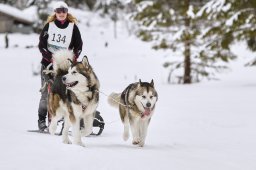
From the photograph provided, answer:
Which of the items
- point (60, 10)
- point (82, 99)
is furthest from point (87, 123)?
point (60, 10)

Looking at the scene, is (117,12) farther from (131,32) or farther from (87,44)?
(87,44)

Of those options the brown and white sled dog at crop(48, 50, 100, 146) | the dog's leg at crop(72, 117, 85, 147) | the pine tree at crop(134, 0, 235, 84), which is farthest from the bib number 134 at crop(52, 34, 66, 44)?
the pine tree at crop(134, 0, 235, 84)

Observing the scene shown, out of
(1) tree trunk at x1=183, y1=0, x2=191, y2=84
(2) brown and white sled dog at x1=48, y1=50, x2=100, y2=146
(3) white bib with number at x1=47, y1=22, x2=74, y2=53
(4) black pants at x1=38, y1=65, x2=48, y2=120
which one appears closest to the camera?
(2) brown and white sled dog at x1=48, y1=50, x2=100, y2=146

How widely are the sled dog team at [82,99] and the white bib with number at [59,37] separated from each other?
1.55 feet

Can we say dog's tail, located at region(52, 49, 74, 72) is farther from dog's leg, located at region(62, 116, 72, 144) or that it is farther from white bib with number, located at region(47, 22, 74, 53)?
dog's leg, located at region(62, 116, 72, 144)

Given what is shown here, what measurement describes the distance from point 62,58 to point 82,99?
2.72 ft

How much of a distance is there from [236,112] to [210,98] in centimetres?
361

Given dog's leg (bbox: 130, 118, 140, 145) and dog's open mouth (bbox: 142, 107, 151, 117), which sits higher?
dog's open mouth (bbox: 142, 107, 151, 117)

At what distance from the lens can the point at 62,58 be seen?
24.1ft

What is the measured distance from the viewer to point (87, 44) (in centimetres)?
5022

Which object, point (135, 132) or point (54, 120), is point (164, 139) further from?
point (54, 120)

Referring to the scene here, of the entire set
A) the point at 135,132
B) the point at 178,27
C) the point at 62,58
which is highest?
the point at 178,27

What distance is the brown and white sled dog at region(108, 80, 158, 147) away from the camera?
23.9 feet

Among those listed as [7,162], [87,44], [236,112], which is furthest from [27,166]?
[87,44]
